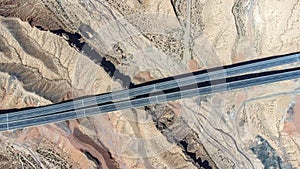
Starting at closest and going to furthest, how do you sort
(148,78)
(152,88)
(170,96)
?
(170,96) → (152,88) → (148,78)

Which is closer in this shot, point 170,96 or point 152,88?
point 170,96

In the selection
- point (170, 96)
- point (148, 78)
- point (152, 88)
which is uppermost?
point (148, 78)

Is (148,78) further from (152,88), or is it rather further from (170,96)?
(170,96)

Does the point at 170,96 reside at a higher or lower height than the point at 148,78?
lower

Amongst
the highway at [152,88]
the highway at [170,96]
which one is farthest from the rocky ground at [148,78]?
the highway at [152,88]

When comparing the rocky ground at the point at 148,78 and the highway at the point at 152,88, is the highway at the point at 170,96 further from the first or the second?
the rocky ground at the point at 148,78

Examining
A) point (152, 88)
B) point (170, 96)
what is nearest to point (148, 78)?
point (152, 88)

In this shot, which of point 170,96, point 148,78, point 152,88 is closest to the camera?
point 170,96
